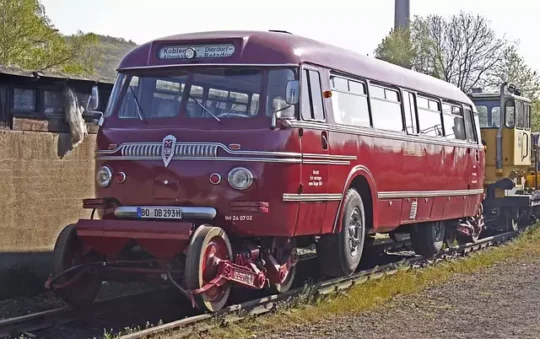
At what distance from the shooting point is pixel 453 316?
374 inches

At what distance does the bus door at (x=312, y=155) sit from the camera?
978cm

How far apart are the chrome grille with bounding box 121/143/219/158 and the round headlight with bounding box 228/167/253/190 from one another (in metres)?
0.28

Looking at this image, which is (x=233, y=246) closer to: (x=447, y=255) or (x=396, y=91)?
(x=396, y=91)

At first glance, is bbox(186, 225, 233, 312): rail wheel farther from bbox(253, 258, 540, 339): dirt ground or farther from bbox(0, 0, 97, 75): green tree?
bbox(0, 0, 97, 75): green tree

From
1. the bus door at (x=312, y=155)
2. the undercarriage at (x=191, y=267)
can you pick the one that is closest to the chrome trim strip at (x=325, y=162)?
the bus door at (x=312, y=155)

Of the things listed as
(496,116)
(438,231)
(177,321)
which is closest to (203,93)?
(177,321)

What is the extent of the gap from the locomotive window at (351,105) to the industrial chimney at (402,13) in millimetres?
50414

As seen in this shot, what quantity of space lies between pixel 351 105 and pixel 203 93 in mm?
2342

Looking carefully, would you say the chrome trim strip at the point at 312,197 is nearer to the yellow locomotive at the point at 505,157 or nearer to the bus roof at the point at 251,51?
the bus roof at the point at 251,51

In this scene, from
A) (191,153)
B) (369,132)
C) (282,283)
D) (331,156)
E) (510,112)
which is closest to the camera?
(191,153)

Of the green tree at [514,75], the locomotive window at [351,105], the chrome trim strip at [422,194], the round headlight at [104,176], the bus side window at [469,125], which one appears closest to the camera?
the round headlight at [104,176]

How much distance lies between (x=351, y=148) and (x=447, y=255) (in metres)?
5.07

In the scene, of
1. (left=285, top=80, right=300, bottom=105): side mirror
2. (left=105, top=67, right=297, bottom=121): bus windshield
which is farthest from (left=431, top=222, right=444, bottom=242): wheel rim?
(left=285, top=80, right=300, bottom=105): side mirror

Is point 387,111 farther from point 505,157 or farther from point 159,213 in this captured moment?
point 505,157
